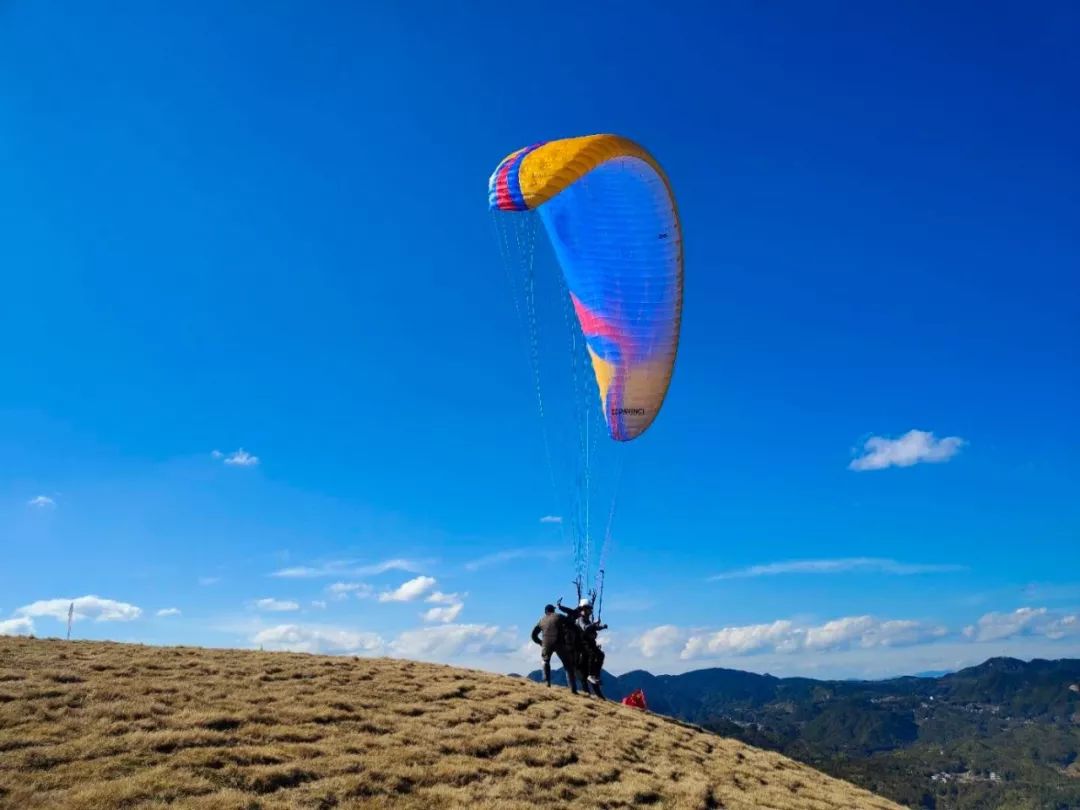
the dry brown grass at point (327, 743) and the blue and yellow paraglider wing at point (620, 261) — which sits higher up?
the blue and yellow paraglider wing at point (620, 261)

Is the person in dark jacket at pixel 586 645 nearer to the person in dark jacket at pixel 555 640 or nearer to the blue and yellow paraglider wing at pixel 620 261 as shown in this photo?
the person in dark jacket at pixel 555 640

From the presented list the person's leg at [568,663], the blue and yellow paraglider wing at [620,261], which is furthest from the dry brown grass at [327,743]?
the blue and yellow paraglider wing at [620,261]

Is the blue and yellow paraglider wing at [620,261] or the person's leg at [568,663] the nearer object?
the blue and yellow paraglider wing at [620,261]

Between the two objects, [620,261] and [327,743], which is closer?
[327,743]

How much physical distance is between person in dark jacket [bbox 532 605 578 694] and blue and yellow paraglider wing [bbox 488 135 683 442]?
588 cm

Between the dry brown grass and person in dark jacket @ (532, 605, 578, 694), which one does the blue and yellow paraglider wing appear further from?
the dry brown grass

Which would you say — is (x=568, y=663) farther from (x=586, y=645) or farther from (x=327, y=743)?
(x=327, y=743)

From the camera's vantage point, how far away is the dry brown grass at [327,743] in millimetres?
9914

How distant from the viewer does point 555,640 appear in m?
21.0

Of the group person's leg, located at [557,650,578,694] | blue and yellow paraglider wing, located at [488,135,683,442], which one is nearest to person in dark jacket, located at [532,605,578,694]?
person's leg, located at [557,650,578,694]

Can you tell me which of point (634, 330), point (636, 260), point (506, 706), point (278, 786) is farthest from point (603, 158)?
point (278, 786)

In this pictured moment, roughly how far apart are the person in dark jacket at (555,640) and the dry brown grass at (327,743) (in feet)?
3.86

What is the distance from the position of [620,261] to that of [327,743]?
14565 mm

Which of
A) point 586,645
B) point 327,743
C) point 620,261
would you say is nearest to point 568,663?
point 586,645
